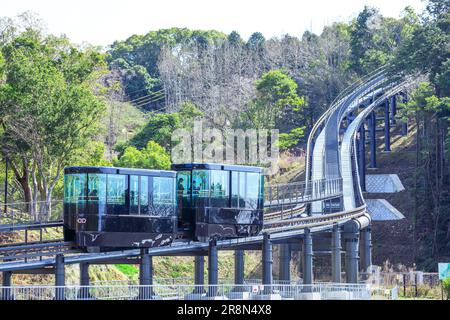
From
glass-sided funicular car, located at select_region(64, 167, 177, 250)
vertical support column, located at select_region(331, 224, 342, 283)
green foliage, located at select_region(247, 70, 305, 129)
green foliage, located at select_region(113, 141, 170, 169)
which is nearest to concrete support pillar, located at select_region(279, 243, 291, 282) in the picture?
vertical support column, located at select_region(331, 224, 342, 283)

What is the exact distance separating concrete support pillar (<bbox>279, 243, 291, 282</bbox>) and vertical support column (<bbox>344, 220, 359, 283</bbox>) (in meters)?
2.91

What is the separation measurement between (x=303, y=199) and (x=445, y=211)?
53.4 ft

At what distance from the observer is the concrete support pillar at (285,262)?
53500 millimetres

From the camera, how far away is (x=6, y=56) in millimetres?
56000

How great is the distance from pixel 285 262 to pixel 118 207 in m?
17.2

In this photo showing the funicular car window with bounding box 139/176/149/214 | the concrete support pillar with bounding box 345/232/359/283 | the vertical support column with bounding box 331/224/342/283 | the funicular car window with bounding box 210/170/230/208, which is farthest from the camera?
Answer: the concrete support pillar with bounding box 345/232/359/283

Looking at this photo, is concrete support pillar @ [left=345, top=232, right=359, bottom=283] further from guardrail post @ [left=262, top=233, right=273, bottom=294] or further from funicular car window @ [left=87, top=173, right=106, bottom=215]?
funicular car window @ [left=87, top=173, right=106, bottom=215]

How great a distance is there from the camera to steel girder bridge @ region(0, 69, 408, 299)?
39469 mm

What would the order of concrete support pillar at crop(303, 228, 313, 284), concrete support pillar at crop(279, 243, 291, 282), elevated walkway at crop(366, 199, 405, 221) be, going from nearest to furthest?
concrete support pillar at crop(303, 228, 313, 284)
concrete support pillar at crop(279, 243, 291, 282)
elevated walkway at crop(366, 199, 405, 221)

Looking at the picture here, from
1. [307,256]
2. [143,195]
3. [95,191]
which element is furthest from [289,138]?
[95,191]

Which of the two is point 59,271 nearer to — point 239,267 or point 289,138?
point 239,267

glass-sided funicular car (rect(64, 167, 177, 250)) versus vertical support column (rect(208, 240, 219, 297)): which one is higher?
glass-sided funicular car (rect(64, 167, 177, 250))
